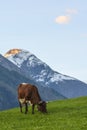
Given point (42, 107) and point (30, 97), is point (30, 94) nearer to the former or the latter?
point (30, 97)

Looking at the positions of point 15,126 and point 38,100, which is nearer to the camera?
point 15,126

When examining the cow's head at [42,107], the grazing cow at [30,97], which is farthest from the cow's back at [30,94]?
the cow's head at [42,107]

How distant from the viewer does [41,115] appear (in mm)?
45844

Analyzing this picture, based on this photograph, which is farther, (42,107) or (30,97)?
(42,107)

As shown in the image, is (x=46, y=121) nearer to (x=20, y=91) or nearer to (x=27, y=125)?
(x=27, y=125)

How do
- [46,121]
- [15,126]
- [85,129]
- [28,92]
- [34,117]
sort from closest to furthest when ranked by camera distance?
1. [85,129]
2. [15,126]
3. [46,121]
4. [34,117]
5. [28,92]

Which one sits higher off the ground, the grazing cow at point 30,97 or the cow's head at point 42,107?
the grazing cow at point 30,97

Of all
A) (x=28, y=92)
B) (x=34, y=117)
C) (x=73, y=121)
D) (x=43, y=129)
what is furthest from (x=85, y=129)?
(x=28, y=92)

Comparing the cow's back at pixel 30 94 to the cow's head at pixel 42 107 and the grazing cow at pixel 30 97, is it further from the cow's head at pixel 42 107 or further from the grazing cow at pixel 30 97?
the cow's head at pixel 42 107

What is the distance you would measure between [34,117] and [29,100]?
400cm

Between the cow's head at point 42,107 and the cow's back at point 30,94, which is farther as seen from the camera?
the cow's head at point 42,107

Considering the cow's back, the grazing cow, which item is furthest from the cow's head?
the cow's back

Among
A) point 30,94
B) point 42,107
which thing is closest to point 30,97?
point 30,94

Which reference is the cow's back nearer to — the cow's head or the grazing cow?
the grazing cow
